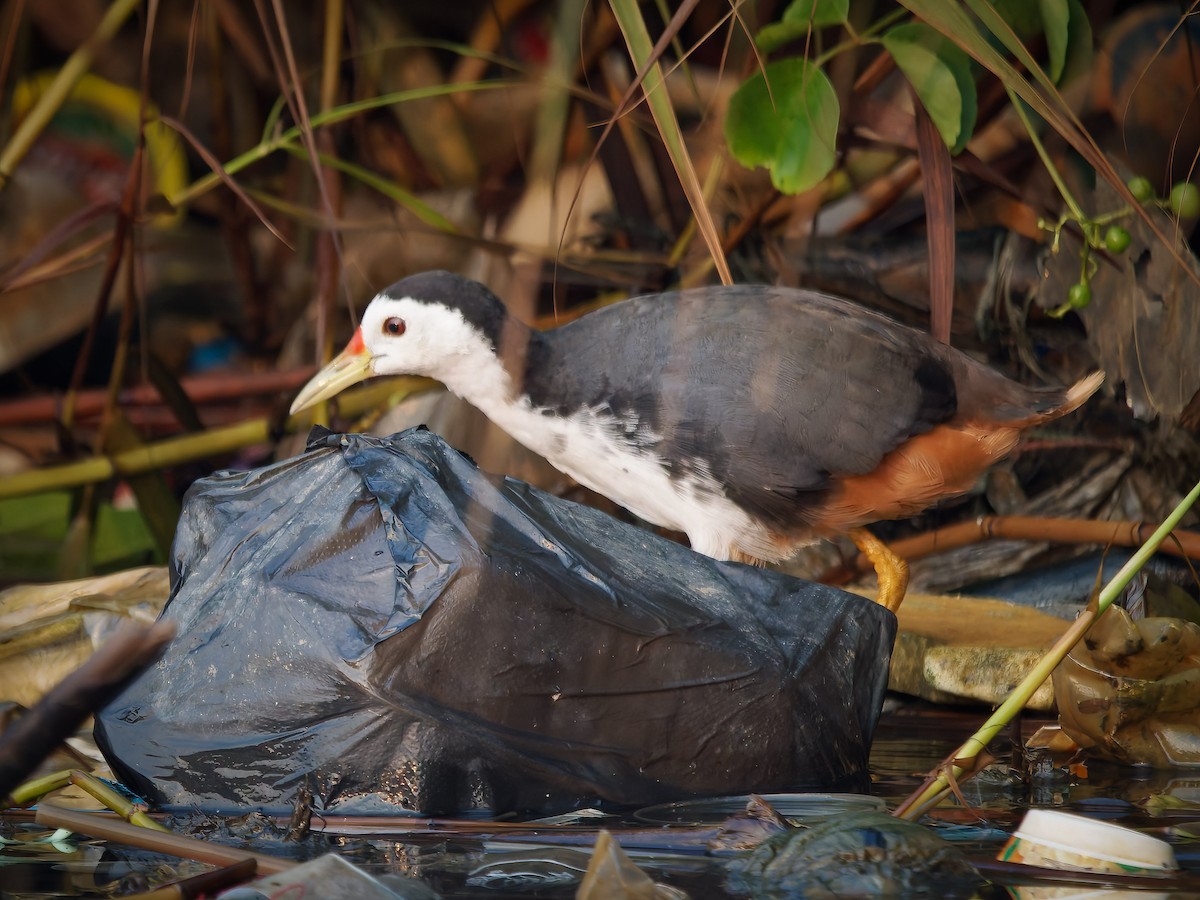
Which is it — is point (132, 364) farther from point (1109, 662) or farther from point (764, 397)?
point (1109, 662)

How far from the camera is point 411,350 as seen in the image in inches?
124

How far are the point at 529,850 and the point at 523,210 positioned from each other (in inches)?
101

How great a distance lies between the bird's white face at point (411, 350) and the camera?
3.12 m

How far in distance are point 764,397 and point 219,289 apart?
2.91 metres

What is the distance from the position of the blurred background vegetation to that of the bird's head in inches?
3.9

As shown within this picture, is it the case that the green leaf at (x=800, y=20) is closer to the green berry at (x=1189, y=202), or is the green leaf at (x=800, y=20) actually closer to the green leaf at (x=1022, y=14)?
the green leaf at (x=1022, y=14)

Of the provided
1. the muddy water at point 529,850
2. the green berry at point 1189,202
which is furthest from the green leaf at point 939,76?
the muddy water at point 529,850

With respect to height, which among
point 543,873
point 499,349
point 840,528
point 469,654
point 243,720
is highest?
point 499,349

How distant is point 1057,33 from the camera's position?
3.21m

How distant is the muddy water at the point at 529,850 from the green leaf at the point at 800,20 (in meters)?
1.37

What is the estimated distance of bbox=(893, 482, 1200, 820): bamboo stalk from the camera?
74.4 inches

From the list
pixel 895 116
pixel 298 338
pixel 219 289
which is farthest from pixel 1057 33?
pixel 219 289

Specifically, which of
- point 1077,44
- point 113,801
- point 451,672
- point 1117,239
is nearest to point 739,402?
point 451,672

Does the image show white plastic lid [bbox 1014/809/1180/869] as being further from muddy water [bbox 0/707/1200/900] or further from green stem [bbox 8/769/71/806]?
green stem [bbox 8/769/71/806]
